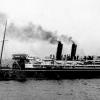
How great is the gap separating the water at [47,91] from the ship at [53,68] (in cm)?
219

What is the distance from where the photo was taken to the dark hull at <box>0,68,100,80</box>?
4500 cm

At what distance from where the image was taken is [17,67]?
48031 millimetres

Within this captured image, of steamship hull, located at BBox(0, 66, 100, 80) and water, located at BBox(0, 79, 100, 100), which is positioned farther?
steamship hull, located at BBox(0, 66, 100, 80)

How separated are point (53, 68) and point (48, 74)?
226 cm

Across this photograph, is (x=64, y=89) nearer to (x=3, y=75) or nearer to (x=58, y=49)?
(x=3, y=75)

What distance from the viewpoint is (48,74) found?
48.8 m

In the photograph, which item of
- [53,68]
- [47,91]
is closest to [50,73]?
[53,68]

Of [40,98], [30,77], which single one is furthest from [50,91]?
[30,77]

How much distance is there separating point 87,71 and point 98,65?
5419 mm

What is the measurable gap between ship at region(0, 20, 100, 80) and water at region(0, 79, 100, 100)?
7.18 ft

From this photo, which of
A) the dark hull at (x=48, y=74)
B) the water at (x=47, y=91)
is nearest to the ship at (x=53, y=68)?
the dark hull at (x=48, y=74)

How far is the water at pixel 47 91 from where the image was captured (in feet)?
107

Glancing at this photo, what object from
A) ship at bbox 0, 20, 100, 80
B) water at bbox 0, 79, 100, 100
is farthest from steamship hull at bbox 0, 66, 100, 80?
water at bbox 0, 79, 100, 100

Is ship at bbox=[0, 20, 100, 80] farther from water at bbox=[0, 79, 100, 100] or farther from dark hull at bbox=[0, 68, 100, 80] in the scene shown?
water at bbox=[0, 79, 100, 100]
